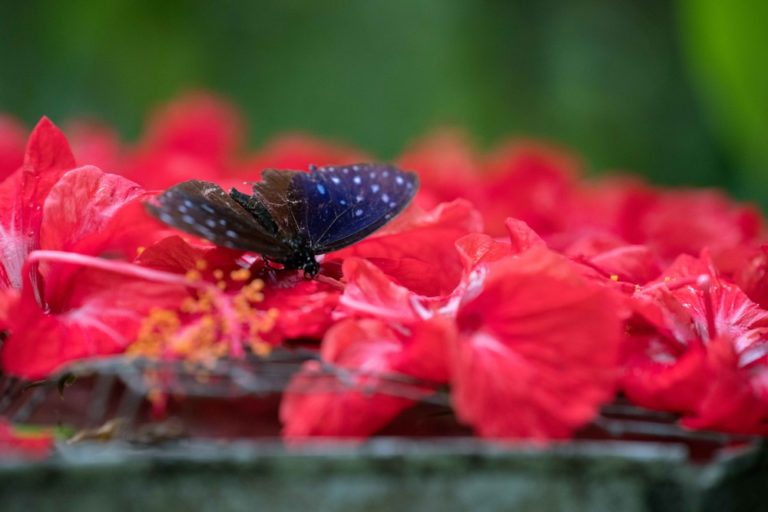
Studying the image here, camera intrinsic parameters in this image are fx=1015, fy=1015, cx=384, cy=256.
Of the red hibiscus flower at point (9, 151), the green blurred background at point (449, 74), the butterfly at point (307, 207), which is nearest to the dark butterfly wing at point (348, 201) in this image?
the butterfly at point (307, 207)

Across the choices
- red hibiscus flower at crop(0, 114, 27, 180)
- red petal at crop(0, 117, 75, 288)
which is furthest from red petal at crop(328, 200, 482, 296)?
red hibiscus flower at crop(0, 114, 27, 180)

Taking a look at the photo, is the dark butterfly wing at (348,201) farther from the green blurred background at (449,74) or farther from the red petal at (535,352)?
the green blurred background at (449,74)

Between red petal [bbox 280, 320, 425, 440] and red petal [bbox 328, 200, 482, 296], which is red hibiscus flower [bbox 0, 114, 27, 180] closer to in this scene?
red petal [bbox 328, 200, 482, 296]

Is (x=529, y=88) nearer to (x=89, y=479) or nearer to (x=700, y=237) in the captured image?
(x=700, y=237)

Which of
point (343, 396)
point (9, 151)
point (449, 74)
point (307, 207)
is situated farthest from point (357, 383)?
point (449, 74)

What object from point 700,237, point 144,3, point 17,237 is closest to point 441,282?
point 17,237

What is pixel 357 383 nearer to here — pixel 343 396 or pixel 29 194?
pixel 343 396
